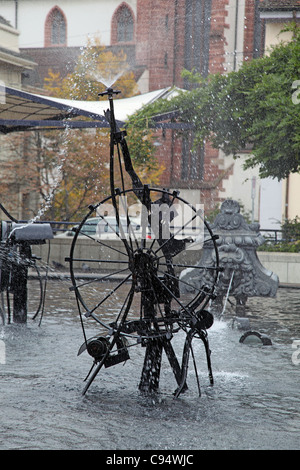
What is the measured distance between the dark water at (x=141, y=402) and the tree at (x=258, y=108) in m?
8.45

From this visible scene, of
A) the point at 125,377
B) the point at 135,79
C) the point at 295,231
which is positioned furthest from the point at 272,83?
the point at 135,79

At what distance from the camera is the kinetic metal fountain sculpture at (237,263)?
1221cm

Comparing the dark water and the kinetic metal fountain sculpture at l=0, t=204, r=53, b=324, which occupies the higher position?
the kinetic metal fountain sculpture at l=0, t=204, r=53, b=324

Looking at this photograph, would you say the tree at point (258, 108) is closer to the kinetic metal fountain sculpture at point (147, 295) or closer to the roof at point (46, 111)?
the roof at point (46, 111)

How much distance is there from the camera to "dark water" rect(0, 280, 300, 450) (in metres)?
5.27

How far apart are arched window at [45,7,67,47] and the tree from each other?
1355 inches

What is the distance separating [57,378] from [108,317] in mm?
4437

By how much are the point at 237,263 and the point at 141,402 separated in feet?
20.2

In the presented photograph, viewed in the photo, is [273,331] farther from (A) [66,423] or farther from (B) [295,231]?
(B) [295,231]

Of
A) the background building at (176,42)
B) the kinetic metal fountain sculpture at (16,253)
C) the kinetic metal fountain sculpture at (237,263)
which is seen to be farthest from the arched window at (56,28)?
the kinetic metal fountain sculpture at (16,253)

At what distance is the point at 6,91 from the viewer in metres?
19.6
